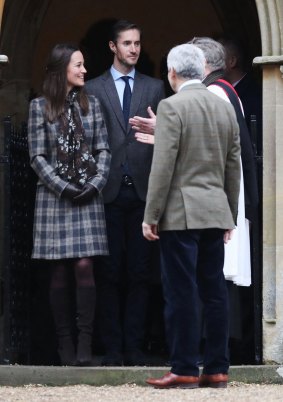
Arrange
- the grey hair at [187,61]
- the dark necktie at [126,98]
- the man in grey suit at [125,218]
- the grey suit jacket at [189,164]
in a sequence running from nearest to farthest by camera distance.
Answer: the grey suit jacket at [189,164] < the grey hair at [187,61] < the man in grey suit at [125,218] < the dark necktie at [126,98]

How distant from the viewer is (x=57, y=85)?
10.2 meters

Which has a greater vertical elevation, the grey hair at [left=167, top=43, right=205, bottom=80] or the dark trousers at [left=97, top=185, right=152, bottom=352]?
the grey hair at [left=167, top=43, right=205, bottom=80]

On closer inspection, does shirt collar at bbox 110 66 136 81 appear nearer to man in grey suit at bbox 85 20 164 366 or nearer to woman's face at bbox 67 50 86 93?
man in grey suit at bbox 85 20 164 366

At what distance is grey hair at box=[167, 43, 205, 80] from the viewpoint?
9031 mm

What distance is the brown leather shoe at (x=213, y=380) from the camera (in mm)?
9084

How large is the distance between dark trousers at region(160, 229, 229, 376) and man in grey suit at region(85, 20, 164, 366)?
1.23 metres

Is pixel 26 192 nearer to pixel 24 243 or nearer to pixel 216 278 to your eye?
pixel 24 243

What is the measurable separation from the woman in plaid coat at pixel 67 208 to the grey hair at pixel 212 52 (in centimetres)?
84

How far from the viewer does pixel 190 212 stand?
8906 millimetres

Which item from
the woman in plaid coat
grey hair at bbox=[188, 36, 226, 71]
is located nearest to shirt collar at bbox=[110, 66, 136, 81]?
the woman in plaid coat

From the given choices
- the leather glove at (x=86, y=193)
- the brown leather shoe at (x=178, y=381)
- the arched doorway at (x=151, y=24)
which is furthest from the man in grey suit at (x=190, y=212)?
the arched doorway at (x=151, y=24)

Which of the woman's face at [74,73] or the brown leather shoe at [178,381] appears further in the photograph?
the woman's face at [74,73]

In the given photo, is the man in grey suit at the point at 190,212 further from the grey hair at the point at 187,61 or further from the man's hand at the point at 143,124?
the man's hand at the point at 143,124

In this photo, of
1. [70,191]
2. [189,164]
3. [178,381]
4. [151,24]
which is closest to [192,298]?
[178,381]
